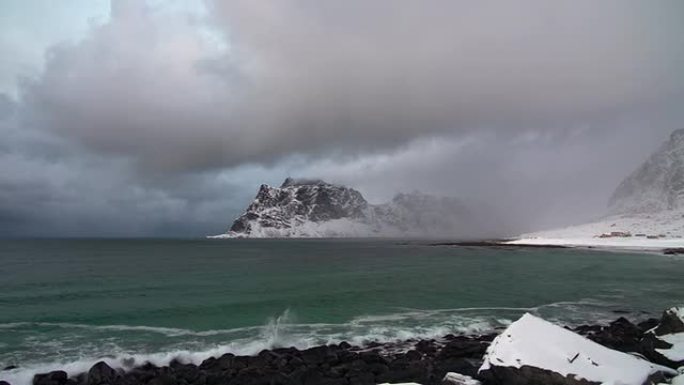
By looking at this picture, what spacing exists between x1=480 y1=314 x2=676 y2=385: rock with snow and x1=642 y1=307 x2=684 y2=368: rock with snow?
164 centimetres

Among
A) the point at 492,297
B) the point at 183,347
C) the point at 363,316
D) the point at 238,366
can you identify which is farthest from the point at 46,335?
the point at 492,297

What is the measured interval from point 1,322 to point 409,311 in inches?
1002

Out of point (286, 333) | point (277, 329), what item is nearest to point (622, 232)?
point (277, 329)

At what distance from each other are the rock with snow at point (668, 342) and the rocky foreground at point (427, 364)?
0.10 ft

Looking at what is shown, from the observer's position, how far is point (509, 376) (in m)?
11.9

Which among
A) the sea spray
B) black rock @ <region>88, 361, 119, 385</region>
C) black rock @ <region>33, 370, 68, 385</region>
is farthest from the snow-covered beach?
black rock @ <region>33, 370, 68, 385</region>

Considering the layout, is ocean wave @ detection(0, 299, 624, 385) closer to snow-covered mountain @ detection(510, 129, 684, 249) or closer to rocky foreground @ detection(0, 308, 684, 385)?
rocky foreground @ detection(0, 308, 684, 385)

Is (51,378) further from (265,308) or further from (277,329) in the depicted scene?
(265,308)

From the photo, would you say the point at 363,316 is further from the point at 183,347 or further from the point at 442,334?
the point at 183,347

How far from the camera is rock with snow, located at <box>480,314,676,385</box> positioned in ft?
36.9

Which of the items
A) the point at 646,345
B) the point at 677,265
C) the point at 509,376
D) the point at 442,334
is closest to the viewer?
the point at 509,376

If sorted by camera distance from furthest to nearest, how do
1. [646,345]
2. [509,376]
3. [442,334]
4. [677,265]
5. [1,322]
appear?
[677,265] < [1,322] < [442,334] < [646,345] < [509,376]

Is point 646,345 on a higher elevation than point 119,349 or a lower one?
higher

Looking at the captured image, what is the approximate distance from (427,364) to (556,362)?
528cm
